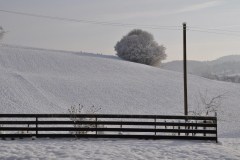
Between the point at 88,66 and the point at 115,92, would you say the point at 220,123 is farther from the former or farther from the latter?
the point at 88,66

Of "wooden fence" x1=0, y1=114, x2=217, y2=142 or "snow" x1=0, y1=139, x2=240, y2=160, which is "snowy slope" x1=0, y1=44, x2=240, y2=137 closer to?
"wooden fence" x1=0, y1=114, x2=217, y2=142

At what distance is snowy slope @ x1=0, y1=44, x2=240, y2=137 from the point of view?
129ft

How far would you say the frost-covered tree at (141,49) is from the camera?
259 ft

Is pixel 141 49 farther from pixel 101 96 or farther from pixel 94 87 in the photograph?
pixel 101 96

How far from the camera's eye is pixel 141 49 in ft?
263

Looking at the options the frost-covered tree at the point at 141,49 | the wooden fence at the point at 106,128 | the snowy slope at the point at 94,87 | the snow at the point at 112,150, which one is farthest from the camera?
the frost-covered tree at the point at 141,49

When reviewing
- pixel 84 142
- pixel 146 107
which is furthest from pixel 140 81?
pixel 84 142

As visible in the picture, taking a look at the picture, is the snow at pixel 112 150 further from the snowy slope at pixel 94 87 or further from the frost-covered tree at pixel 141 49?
the frost-covered tree at pixel 141 49

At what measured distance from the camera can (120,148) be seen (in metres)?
15.9

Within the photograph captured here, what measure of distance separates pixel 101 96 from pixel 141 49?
1473 inches

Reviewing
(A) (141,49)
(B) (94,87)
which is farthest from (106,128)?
(A) (141,49)

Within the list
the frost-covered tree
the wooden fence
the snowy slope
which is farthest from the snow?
the frost-covered tree

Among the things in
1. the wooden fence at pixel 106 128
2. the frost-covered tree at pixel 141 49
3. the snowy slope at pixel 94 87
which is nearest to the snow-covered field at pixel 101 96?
the snowy slope at pixel 94 87

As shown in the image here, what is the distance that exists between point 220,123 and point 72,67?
1121 inches
